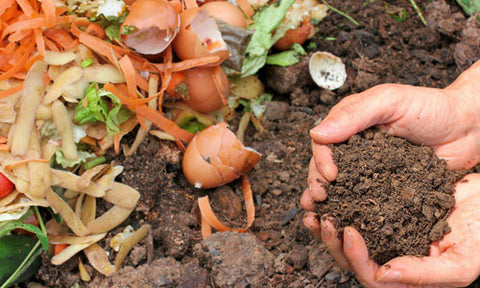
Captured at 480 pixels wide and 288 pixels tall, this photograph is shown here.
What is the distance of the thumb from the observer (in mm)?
1727

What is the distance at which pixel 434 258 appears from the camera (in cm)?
167

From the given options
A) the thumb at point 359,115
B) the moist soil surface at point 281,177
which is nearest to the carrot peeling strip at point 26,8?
the moist soil surface at point 281,177

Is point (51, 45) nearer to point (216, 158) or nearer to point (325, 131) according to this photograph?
point (216, 158)

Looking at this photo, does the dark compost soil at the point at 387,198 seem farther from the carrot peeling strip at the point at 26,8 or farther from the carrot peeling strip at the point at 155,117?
the carrot peeling strip at the point at 26,8

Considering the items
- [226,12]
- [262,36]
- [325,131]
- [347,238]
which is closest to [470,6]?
Answer: [262,36]

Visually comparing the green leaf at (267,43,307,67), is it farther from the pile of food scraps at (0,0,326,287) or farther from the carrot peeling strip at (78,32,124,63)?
the carrot peeling strip at (78,32,124,63)

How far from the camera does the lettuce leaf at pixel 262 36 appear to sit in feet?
7.79

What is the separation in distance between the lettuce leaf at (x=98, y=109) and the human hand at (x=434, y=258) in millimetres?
872

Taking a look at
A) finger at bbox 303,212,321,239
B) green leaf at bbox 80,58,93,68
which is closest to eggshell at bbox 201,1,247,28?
green leaf at bbox 80,58,93,68

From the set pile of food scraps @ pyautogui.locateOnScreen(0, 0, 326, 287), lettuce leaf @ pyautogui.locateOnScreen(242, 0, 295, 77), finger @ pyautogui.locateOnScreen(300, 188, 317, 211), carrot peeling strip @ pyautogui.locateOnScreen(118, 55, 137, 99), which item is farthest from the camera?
lettuce leaf @ pyautogui.locateOnScreen(242, 0, 295, 77)

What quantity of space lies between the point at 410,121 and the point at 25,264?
4.85 ft

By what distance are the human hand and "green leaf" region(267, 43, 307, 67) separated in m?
0.88

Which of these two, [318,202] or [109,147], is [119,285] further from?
[318,202]

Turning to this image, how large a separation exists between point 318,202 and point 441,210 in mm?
407
